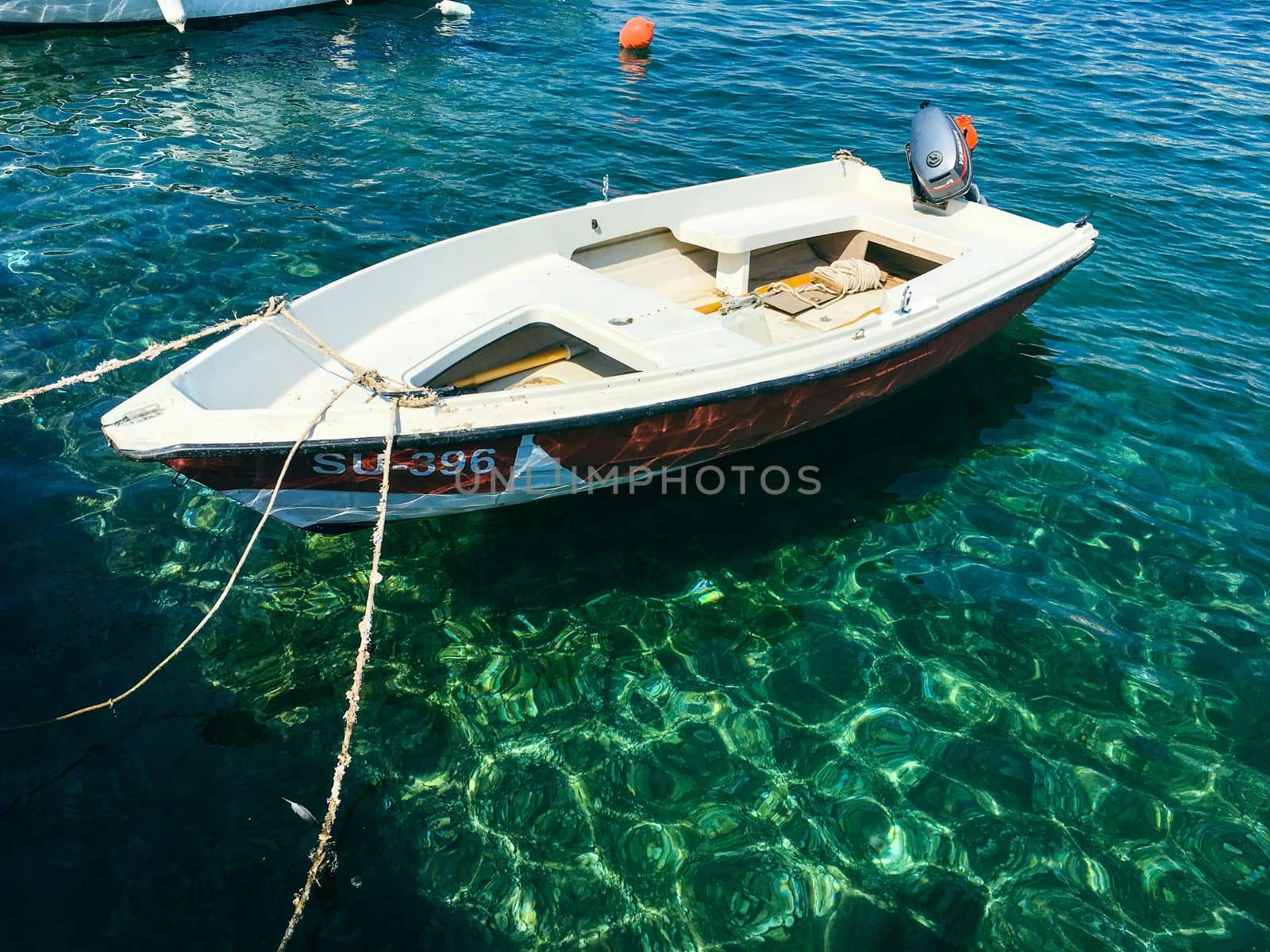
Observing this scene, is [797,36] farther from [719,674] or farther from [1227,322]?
[719,674]

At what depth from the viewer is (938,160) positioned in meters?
10.0

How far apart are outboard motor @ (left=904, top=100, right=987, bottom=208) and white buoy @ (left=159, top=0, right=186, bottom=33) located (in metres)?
15.9

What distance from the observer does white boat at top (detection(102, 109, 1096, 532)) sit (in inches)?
233

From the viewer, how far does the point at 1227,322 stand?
10945 millimetres

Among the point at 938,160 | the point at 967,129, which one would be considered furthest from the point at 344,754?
the point at 967,129

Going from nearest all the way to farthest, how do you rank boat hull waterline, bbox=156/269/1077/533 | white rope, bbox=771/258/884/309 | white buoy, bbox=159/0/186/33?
1. boat hull waterline, bbox=156/269/1077/533
2. white rope, bbox=771/258/884/309
3. white buoy, bbox=159/0/186/33

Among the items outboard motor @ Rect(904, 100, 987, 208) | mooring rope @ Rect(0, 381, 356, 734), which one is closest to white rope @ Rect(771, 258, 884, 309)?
outboard motor @ Rect(904, 100, 987, 208)

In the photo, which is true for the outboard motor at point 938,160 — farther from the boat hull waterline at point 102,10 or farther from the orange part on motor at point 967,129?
the boat hull waterline at point 102,10

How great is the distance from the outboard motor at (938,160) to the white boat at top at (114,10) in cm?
1598

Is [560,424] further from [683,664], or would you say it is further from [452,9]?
[452,9]

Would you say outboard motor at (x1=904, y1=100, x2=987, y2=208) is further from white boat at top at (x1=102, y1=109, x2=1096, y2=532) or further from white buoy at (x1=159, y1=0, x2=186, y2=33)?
white buoy at (x1=159, y1=0, x2=186, y2=33)

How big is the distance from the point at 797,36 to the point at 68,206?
612 inches

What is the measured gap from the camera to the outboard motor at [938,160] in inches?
392

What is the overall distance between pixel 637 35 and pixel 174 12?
9572 millimetres
